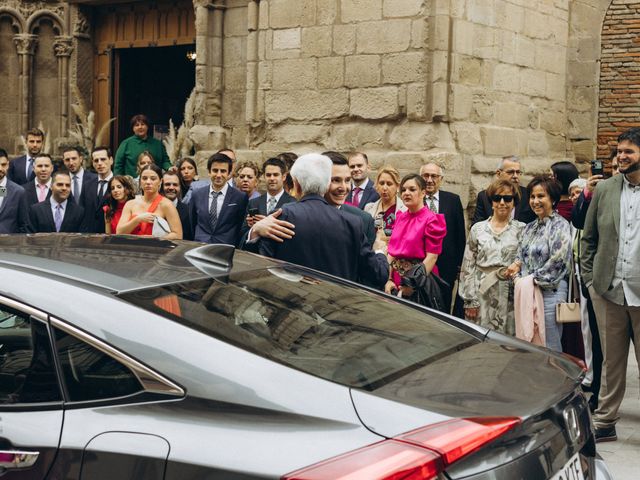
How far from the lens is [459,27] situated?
1073 cm

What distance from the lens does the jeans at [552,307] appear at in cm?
725

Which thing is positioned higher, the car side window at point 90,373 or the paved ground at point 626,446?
the car side window at point 90,373

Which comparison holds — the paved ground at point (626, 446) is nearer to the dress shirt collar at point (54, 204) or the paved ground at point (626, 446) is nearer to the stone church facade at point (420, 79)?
the stone church facade at point (420, 79)

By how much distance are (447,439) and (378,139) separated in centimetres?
869

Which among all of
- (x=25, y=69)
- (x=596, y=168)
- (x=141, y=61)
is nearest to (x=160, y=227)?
(x=596, y=168)

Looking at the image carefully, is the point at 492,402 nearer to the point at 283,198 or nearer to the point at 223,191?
the point at 283,198

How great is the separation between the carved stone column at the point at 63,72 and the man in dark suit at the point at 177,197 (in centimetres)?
727

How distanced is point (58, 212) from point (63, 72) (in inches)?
301

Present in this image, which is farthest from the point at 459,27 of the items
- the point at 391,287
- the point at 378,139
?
the point at 391,287

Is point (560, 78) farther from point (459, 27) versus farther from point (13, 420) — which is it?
point (13, 420)

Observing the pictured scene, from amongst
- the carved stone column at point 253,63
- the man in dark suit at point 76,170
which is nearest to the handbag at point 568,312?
the man in dark suit at point 76,170

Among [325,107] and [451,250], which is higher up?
[325,107]

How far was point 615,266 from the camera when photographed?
6383 millimetres

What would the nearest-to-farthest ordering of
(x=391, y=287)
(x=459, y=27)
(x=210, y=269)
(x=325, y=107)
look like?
(x=210, y=269) < (x=391, y=287) < (x=459, y=27) < (x=325, y=107)
